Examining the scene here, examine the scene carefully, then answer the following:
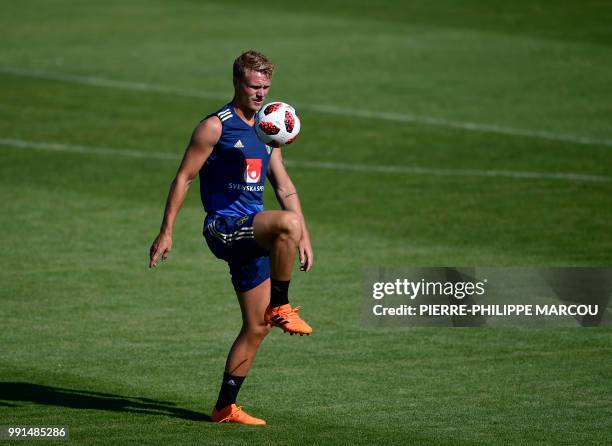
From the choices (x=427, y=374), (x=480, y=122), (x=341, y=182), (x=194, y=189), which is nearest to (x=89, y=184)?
(x=194, y=189)

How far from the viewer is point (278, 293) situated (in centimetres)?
987

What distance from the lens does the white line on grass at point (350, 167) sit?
20953mm

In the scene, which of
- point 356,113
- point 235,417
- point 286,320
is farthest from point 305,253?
point 356,113

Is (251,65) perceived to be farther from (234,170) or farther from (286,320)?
(286,320)

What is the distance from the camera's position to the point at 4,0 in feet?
130

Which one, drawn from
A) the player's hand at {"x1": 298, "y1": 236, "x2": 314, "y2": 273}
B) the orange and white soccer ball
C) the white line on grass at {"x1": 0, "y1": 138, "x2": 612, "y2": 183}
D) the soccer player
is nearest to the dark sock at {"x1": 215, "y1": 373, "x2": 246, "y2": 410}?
the soccer player

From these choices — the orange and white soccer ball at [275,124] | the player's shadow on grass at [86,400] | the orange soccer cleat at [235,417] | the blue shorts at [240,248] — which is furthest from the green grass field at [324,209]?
the orange and white soccer ball at [275,124]

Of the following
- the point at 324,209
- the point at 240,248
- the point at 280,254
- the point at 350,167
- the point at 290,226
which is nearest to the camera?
the point at 290,226

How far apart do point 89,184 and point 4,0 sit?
68.5 ft

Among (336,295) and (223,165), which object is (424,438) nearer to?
(223,165)

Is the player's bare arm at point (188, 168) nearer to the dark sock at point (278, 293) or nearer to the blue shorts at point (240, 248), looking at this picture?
the blue shorts at point (240, 248)

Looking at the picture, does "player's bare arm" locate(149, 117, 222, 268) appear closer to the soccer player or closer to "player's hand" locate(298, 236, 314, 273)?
the soccer player

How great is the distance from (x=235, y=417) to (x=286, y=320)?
1011 mm

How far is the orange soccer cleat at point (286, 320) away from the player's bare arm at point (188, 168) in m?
0.94
